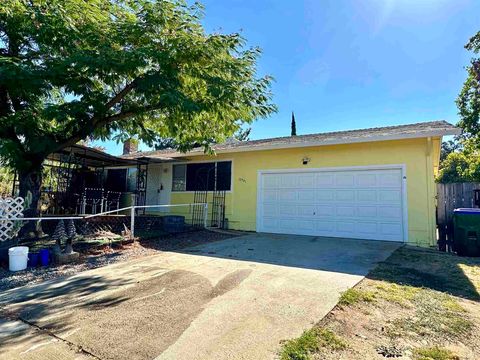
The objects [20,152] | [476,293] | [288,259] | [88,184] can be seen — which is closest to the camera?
[476,293]

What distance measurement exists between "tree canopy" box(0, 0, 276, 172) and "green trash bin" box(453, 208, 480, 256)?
215 inches

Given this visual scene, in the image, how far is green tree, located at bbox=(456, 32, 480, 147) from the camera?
17641 millimetres

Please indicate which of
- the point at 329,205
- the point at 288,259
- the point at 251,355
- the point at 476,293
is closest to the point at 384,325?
the point at 251,355

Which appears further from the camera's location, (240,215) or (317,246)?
(240,215)

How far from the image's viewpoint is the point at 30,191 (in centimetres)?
808

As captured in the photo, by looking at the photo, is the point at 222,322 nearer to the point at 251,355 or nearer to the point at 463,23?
the point at 251,355

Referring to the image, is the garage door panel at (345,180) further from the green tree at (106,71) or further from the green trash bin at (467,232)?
the green tree at (106,71)

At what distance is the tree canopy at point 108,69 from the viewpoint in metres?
6.06

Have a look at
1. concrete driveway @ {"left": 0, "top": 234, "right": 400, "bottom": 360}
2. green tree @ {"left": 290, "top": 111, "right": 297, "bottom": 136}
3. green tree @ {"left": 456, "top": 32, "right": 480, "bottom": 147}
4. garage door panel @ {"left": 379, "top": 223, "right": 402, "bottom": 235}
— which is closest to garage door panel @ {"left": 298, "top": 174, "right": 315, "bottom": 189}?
garage door panel @ {"left": 379, "top": 223, "right": 402, "bottom": 235}

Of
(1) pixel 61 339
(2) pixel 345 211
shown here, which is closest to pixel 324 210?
(2) pixel 345 211

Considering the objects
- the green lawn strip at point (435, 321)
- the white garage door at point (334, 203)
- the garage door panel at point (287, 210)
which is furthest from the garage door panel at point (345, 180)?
the green lawn strip at point (435, 321)

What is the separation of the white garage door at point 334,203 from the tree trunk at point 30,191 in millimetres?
6972

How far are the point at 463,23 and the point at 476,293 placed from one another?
381 inches

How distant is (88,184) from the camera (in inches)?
559
